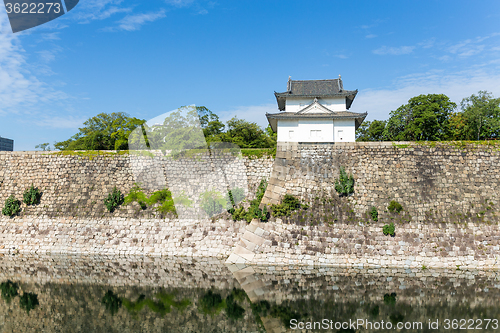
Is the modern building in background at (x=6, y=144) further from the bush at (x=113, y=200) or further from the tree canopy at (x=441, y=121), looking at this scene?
the tree canopy at (x=441, y=121)

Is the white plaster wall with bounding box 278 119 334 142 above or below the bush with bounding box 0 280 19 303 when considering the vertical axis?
above

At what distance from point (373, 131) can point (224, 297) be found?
34361mm

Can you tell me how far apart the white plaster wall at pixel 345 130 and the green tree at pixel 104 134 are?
49.3ft

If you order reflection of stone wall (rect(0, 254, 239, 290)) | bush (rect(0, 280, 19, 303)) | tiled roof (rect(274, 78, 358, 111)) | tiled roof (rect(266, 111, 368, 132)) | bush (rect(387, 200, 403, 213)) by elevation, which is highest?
tiled roof (rect(274, 78, 358, 111))

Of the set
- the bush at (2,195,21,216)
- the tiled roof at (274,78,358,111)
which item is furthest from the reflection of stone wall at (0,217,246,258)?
the tiled roof at (274,78,358,111)

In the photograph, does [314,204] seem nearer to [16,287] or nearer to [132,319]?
[132,319]

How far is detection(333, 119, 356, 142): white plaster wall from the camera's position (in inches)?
962

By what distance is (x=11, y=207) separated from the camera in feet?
69.8

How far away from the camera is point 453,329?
9289 mm

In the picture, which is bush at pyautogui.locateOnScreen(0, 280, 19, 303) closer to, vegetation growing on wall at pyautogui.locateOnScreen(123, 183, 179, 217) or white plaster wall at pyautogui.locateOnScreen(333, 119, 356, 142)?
vegetation growing on wall at pyautogui.locateOnScreen(123, 183, 179, 217)

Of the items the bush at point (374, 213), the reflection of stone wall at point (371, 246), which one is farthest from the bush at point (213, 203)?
the bush at point (374, 213)

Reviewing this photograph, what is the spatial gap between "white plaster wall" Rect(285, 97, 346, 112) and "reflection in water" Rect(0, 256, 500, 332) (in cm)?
1536

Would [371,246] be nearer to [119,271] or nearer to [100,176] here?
[119,271]

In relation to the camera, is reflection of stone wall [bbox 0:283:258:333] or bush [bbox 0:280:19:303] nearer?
reflection of stone wall [bbox 0:283:258:333]
